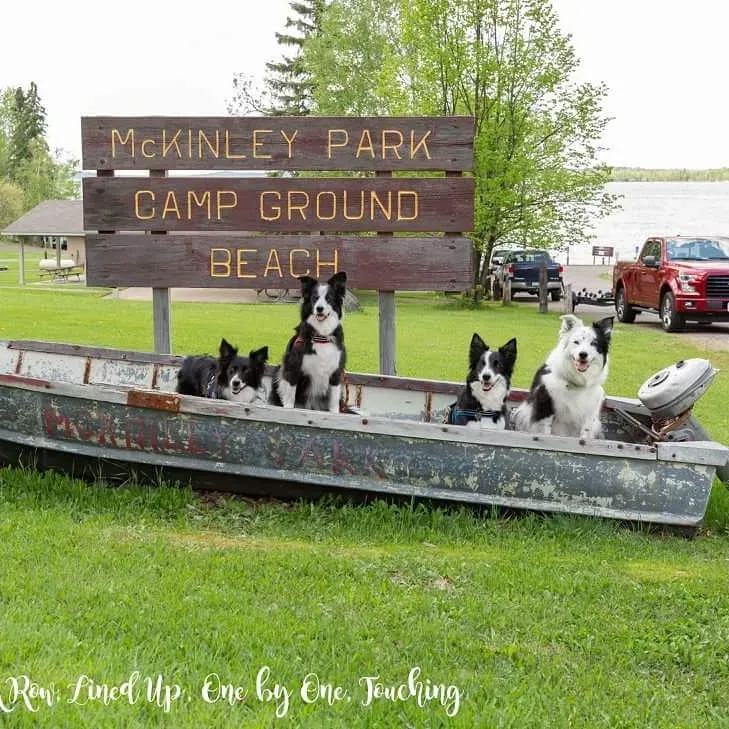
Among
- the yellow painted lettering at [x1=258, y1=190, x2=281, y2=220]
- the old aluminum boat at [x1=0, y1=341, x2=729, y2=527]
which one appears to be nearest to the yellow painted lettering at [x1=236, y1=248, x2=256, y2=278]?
the yellow painted lettering at [x1=258, y1=190, x2=281, y2=220]

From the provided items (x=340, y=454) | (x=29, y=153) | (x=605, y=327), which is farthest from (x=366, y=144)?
(x=29, y=153)

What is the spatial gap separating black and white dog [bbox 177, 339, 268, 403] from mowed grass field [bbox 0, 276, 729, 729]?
916 mm

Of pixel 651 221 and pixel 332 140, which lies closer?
pixel 332 140

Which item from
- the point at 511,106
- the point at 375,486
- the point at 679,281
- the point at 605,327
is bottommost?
the point at 375,486

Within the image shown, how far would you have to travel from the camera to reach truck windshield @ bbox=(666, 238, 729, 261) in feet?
77.3

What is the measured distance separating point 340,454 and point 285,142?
353 centimetres

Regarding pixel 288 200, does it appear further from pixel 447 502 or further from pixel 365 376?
pixel 447 502

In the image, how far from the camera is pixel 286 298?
37.8m

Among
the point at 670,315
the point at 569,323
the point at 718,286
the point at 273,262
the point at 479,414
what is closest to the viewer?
the point at 569,323

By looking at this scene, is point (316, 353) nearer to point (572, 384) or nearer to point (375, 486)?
point (375, 486)

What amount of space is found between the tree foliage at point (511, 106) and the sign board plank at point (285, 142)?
23362 millimetres

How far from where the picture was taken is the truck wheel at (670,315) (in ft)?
75.7

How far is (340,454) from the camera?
6527 millimetres

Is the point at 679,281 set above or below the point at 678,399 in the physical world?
above
